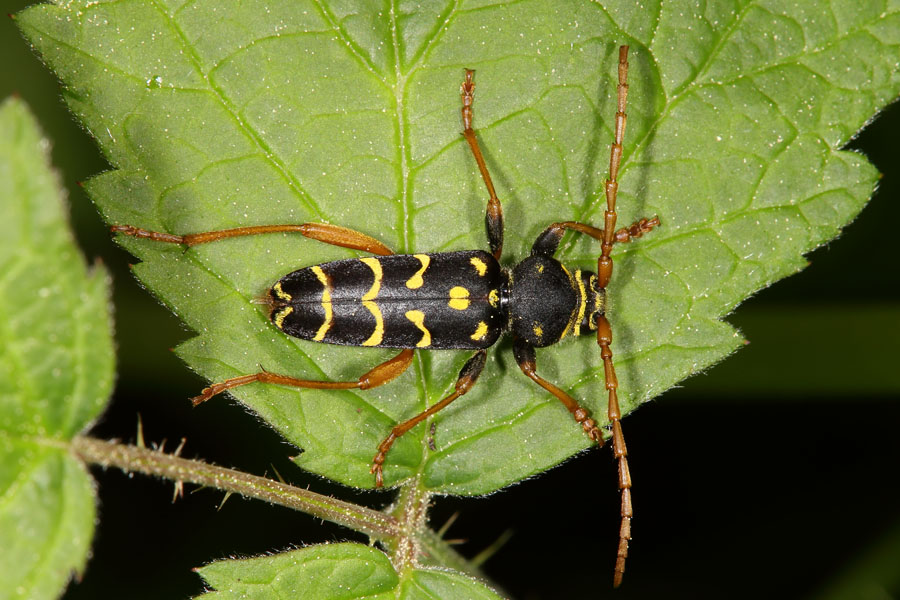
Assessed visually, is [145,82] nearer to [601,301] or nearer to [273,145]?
[273,145]

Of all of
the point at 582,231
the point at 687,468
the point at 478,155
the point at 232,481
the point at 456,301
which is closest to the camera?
the point at 232,481

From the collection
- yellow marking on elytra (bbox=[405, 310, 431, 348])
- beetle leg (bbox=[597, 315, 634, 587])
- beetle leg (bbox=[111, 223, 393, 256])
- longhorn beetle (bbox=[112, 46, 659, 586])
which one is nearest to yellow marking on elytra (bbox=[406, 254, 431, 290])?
longhorn beetle (bbox=[112, 46, 659, 586])

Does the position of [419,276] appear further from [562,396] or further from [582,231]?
[562,396]

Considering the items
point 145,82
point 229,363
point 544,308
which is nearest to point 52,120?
point 145,82

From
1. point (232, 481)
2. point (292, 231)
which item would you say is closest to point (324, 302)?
point (292, 231)

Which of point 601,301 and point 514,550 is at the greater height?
point 601,301

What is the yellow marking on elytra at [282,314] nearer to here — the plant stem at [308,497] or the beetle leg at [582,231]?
the plant stem at [308,497]
